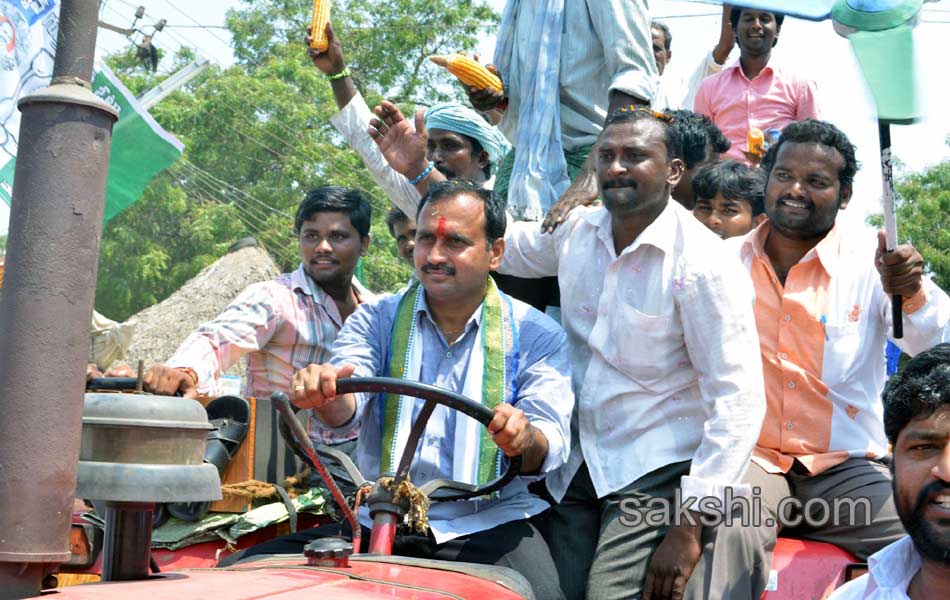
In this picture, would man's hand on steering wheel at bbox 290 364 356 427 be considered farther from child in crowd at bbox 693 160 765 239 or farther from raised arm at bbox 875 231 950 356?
child in crowd at bbox 693 160 765 239

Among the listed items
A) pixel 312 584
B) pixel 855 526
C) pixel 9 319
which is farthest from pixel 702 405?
pixel 9 319

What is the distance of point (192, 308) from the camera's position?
17.1 m

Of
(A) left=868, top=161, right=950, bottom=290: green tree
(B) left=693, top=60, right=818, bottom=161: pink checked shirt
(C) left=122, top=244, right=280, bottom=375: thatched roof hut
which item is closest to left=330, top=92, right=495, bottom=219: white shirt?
(B) left=693, top=60, right=818, bottom=161: pink checked shirt

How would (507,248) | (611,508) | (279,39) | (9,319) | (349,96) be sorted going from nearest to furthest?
(9,319), (611,508), (507,248), (349,96), (279,39)

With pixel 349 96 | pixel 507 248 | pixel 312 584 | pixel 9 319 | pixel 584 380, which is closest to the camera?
pixel 9 319

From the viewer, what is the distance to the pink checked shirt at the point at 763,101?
6.50m

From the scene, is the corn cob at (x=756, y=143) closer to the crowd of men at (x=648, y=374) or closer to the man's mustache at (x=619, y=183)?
the crowd of men at (x=648, y=374)

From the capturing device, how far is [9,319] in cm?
198

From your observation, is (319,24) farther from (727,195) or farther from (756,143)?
(756,143)

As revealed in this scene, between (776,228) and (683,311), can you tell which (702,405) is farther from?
(776,228)

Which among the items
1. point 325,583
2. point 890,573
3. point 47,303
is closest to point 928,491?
point 890,573

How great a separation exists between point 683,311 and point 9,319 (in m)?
2.07

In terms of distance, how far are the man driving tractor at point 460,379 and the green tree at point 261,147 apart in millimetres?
16027

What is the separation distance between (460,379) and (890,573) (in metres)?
1.36
